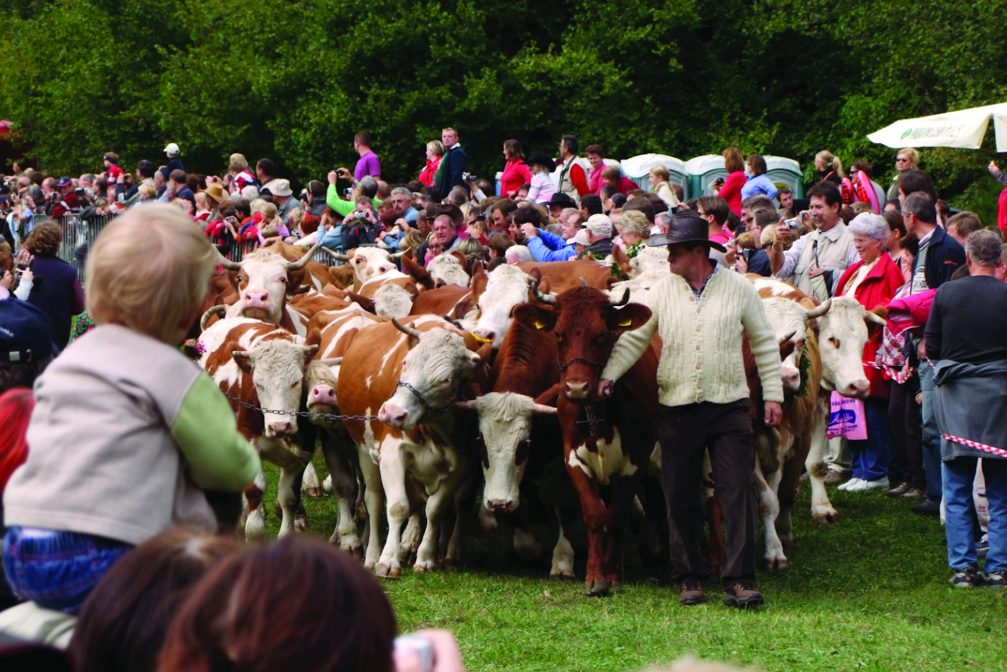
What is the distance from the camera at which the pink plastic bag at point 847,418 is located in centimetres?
1394

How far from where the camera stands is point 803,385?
11.9 metres

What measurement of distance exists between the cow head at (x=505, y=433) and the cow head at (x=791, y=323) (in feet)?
6.24

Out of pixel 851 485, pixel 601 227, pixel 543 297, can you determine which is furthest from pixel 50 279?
pixel 851 485

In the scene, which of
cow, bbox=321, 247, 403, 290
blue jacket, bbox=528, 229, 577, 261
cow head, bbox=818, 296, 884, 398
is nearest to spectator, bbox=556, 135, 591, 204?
cow, bbox=321, 247, 403, 290

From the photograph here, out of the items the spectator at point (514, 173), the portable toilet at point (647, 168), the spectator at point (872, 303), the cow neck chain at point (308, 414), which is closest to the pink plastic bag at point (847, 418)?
the spectator at point (872, 303)

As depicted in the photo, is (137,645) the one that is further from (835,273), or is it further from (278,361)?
(835,273)

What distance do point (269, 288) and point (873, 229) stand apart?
539 centimetres

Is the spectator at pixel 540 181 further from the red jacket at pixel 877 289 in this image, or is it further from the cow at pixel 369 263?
the red jacket at pixel 877 289

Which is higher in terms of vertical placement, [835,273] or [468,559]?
[835,273]

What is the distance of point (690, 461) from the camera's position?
9688 millimetres

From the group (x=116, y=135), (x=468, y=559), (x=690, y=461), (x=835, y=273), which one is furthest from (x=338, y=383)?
(x=116, y=135)

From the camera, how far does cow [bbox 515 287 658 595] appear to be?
1011 cm

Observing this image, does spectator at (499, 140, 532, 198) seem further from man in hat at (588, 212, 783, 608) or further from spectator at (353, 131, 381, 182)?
man in hat at (588, 212, 783, 608)

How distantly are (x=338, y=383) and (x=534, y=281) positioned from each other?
70.6 inches
